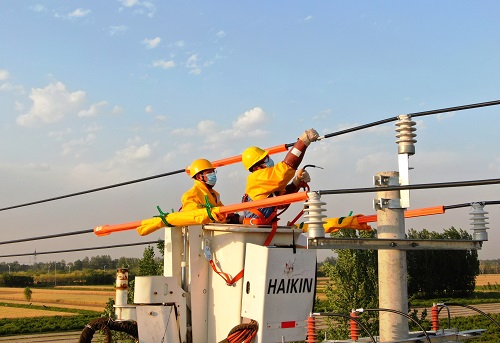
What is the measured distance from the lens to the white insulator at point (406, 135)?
6.62 metres

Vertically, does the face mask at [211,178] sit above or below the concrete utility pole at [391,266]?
above

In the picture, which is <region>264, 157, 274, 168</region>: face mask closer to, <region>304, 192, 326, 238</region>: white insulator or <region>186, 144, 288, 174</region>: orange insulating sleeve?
<region>186, 144, 288, 174</region>: orange insulating sleeve

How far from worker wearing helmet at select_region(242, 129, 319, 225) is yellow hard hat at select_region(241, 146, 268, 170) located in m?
0.18

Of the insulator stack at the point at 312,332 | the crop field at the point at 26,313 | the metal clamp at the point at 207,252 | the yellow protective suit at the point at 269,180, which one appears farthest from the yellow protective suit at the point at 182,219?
the crop field at the point at 26,313

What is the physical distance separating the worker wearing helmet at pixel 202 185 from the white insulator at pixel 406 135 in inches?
122

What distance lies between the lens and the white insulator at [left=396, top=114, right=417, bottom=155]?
6.62 m

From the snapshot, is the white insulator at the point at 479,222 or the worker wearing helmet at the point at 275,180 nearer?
the white insulator at the point at 479,222

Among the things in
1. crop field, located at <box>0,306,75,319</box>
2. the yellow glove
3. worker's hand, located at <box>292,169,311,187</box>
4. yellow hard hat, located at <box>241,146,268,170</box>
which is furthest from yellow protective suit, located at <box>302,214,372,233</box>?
crop field, located at <box>0,306,75,319</box>

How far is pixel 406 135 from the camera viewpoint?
664 cm

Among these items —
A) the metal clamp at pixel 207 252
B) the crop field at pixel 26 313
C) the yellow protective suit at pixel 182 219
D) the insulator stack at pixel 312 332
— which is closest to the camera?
the insulator stack at pixel 312 332

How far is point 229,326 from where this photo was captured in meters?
8.12

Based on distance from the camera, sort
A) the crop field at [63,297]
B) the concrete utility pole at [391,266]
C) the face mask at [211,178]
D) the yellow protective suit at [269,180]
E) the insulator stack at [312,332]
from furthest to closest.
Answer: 1. the crop field at [63,297]
2. the face mask at [211,178]
3. the yellow protective suit at [269,180]
4. the concrete utility pole at [391,266]
5. the insulator stack at [312,332]

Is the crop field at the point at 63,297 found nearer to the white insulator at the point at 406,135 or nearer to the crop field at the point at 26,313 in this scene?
the crop field at the point at 26,313

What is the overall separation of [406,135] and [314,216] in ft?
4.15
